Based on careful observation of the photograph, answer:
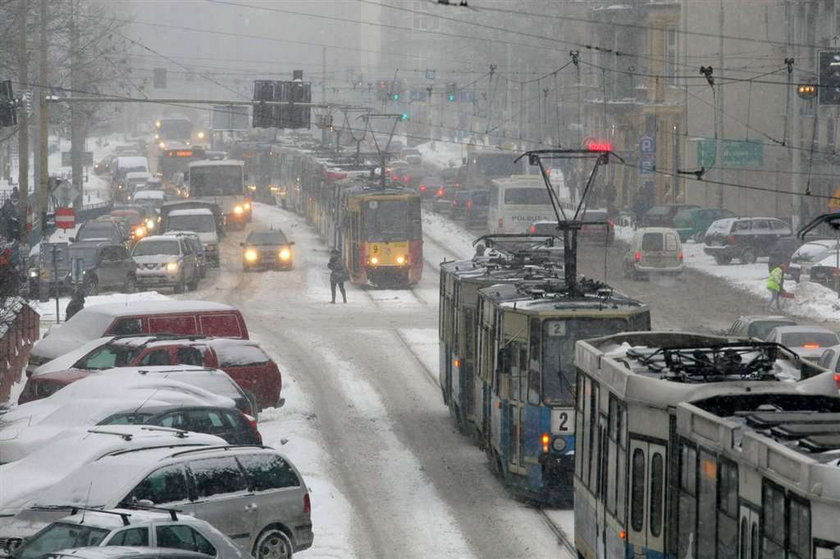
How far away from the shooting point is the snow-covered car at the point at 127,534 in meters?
12.2

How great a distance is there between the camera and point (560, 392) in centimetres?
1823

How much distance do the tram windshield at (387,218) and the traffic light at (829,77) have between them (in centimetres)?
1155

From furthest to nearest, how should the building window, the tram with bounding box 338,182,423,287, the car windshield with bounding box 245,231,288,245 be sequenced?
the building window, the car windshield with bounding box 245,231,288,245, the tram with bounding box 338,182,423,287

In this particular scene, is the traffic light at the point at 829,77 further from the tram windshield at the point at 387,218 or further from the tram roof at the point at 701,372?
the tram roof at the point at 701,372

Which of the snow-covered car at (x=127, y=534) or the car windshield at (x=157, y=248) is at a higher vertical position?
the snow-covered car at (x=127, y=534)

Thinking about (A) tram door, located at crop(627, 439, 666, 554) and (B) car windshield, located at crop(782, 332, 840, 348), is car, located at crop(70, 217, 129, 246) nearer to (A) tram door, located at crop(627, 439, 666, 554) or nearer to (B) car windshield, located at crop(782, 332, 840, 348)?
(B) car windshield, located at crop(782, 332, 840, 348)

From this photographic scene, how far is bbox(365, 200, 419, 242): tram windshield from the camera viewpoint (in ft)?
145

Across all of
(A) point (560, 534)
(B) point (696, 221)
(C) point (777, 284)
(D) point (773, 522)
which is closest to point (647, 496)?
(D) point (773, 522)

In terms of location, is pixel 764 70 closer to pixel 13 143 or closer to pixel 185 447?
pixel 185 447

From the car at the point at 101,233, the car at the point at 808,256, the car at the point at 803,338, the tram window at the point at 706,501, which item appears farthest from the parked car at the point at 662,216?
the tram window at the point at 706,501

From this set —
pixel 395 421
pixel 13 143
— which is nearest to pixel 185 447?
pixel 395 421

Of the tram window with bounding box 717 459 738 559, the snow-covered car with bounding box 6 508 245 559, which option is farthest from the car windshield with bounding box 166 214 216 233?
the tram window with bounding box 717 459 738 559

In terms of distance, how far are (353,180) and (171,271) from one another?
7540mm

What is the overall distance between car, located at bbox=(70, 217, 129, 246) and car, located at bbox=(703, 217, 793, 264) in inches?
721
